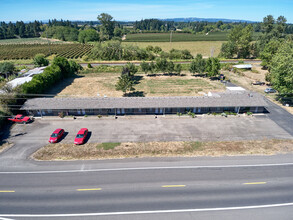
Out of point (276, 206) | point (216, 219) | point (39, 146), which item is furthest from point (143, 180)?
point (39, 146)

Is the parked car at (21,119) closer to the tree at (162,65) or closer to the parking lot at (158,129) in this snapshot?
the parking lot at (158,129)

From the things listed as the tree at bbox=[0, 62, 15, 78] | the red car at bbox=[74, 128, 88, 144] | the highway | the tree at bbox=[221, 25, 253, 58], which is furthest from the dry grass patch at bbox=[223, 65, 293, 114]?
the tree at bbox=[0, 62, 15, 78]

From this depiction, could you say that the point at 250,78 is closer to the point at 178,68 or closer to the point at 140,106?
the point at 178,68

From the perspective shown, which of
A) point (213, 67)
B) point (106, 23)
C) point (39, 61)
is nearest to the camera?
point (213, 67)

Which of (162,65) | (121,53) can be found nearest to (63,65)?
(121,53)

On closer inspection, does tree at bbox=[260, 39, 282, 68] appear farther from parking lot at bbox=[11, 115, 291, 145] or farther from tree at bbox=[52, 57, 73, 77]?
tree at bbox=[52, 57, 73, 77]

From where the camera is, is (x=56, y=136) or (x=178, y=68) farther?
(x=178, y=68)
